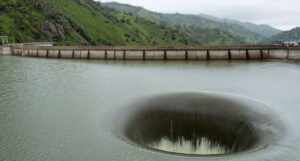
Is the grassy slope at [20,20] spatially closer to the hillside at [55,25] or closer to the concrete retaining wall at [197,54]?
the hillside at [55,25]

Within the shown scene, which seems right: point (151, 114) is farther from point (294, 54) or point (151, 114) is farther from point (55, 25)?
point (55, 25)

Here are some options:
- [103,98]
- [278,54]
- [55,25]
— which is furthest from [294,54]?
[55,25]

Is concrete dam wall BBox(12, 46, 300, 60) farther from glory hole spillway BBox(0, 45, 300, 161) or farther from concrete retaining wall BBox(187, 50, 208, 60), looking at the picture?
glory hole spillway BBox(0, 45, 300, 161)

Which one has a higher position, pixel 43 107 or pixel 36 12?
pixel 36 12

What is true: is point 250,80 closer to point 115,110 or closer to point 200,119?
point 200,119

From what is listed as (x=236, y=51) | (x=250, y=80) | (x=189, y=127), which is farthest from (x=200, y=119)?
(x=236, y=51)

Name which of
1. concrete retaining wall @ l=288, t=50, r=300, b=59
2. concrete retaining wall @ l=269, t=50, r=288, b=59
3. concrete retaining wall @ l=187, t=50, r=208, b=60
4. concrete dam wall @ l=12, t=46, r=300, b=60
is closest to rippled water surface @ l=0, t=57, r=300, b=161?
concrete retaining wall @ l=288, t=50, r=300, b=59
